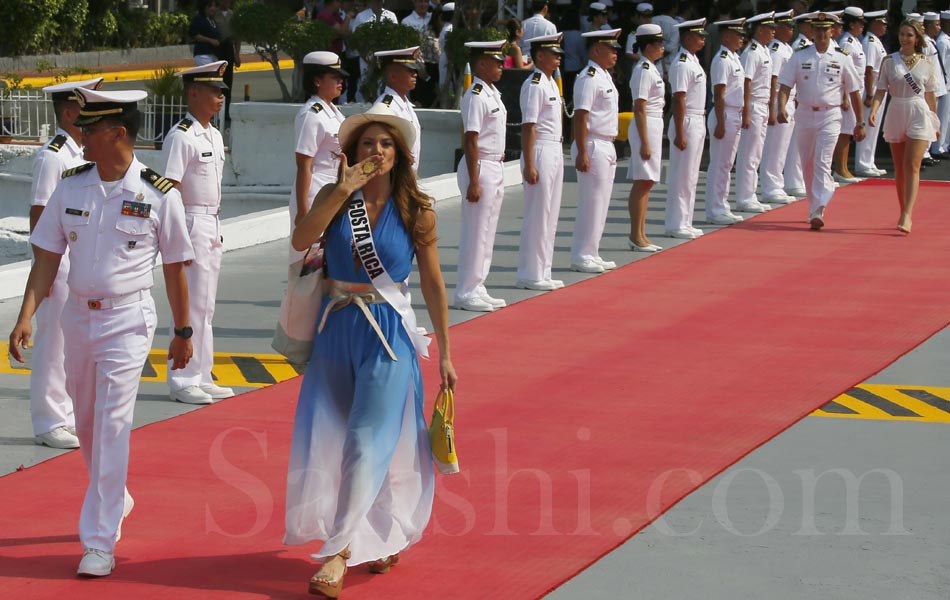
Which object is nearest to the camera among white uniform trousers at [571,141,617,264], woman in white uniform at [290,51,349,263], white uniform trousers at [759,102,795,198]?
woman in white uniform at [290,51,349,263]

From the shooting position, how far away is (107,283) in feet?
20.9

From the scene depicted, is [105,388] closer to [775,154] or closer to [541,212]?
[541,212]

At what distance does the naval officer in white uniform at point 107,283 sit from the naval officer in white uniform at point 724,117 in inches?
423

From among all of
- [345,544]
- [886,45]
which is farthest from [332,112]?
[886,45]

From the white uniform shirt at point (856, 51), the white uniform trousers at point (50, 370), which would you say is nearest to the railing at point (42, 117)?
the white uniform shirt at point (856, 51)

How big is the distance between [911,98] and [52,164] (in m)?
9.56

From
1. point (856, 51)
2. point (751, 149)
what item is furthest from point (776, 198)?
point (856, 51)

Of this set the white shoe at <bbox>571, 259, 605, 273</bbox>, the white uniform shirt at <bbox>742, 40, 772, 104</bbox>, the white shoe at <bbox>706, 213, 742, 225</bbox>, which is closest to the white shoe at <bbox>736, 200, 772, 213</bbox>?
the white shoe at <bbox>706, 213, 742, 225</bbox>

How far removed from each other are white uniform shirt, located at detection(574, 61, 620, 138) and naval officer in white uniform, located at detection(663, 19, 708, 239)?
1.68 metres

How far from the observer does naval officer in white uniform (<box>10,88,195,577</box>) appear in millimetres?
6332

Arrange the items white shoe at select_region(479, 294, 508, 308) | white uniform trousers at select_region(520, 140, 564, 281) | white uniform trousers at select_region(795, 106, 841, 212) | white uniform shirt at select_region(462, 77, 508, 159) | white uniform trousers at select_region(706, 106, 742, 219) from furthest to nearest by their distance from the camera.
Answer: white uniform trousers at select_region(706, 106, 742, 219), white uniform trousers at select_region(795, 106, 841, 212), white uniform trousers at select_region(520, 140, 564, 281), white shoe at select_region(479, 294, 508, 308), white uniform shirt at select_region(462, 77, 508, 159)

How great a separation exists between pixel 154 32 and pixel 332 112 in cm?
2930

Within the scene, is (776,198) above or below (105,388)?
below

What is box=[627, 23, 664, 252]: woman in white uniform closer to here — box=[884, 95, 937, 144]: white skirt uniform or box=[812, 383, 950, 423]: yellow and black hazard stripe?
box=[884, 95, 937, 144]: white skirt uniform
